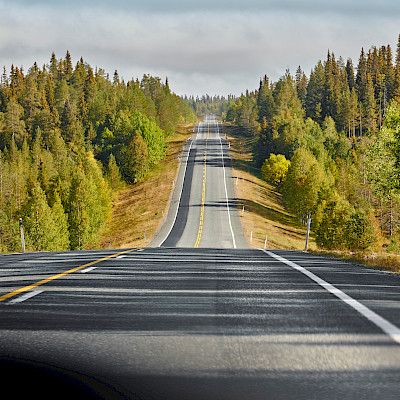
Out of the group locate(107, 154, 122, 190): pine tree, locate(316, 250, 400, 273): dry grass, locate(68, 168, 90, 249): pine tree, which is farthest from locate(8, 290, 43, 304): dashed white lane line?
locate(107, 154, 122, 190): pine tree

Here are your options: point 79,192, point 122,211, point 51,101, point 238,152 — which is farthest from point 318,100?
point 79,192

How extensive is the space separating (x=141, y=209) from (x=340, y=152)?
181 feet

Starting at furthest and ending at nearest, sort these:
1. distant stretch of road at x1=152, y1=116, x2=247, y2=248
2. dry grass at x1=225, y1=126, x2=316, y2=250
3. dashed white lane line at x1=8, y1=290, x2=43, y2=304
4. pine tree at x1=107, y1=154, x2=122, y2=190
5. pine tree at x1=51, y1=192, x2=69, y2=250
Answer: pine tree at x1=107, y1=154, x2=122, y2=190 → dry grass at x1=225, y1=126, x2=316, y2=250 → pine tree at x1=51, y1=192, x2=69, y2=250 → distant stretch of road at x1=152, y1=116, x2=247, y2=248 → dashed white lane line at x1=8, y1=290, x2=43, y2=304

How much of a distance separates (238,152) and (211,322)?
14528 centimetres

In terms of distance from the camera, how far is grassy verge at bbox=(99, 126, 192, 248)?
79562 mm

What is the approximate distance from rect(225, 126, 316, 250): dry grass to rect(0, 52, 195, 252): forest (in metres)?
18.2

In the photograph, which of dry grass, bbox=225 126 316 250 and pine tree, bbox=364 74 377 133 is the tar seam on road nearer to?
dry grass, bbox=225 126 316 250

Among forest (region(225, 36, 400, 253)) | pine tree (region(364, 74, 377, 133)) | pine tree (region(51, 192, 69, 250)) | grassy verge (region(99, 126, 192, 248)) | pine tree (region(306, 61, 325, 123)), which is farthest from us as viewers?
pine tree (region(306, 61, 325, 123))

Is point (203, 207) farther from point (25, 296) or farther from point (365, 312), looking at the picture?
point (365, 312)

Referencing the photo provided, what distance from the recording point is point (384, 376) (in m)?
4.39

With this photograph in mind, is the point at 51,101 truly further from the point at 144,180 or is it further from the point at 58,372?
the point at 58,372

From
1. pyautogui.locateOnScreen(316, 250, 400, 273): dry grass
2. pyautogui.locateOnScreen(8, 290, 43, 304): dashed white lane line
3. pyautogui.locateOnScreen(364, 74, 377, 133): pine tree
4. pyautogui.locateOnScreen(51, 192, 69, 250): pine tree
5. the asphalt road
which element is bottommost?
pyautogui.locateOnScreen(51, 192, 69, 250): pine tree

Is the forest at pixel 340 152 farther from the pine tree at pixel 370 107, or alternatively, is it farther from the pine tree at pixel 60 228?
the pine tree at pixel 60 228

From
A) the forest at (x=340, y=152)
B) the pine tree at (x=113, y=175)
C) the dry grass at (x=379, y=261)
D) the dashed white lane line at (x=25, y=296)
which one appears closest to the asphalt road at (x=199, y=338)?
the dashed white lane line at (x=25, y=296)
